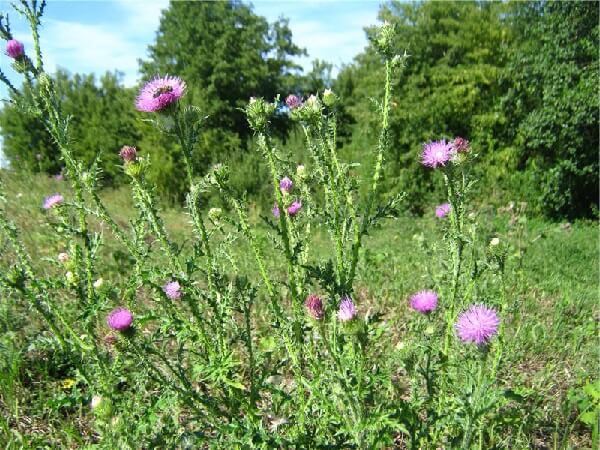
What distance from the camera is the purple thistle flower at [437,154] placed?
191 centimetres

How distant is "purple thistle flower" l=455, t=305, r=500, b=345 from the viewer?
1.65 meters

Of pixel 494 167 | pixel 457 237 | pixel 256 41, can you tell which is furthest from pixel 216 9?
pixel 457 237

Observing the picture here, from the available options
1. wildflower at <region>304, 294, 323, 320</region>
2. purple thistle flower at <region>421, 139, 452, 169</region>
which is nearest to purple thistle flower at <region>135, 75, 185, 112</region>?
wildflower at <region>304, 294, 323, 320</region>

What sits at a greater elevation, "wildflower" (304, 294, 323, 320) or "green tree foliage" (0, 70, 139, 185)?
"green tree foliage" (0, 70, 139, 185)

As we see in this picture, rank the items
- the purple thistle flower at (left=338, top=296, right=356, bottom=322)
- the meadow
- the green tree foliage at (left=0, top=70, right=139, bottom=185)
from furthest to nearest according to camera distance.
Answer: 1. the green tree foliage at (left=0, top=70, right=139, bottom=185)
2. the meadow
3. the purple thistle flower at (left=338, top=296, right=356, bottom=322)

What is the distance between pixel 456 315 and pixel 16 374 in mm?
2264

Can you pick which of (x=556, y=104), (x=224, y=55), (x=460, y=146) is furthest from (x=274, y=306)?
(x=224, y=55)

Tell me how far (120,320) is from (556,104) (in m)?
10.3

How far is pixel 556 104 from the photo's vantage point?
9.91 meters

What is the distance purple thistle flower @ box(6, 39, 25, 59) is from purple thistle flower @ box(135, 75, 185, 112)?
2.34 ft

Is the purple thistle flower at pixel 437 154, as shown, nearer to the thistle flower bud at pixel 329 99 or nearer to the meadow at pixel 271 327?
the meadow at pixel 271 327

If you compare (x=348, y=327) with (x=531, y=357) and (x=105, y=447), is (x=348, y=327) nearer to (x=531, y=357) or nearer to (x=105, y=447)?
(x=105, y=447)

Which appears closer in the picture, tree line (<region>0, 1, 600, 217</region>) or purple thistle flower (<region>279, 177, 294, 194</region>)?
purple thistle flower (<region>279, 177, 294, 194</region>)

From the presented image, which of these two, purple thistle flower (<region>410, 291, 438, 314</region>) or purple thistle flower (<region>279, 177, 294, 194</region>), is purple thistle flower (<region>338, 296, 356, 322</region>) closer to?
purple thistle flower (<region>410, 291, 438, 314</region>)
